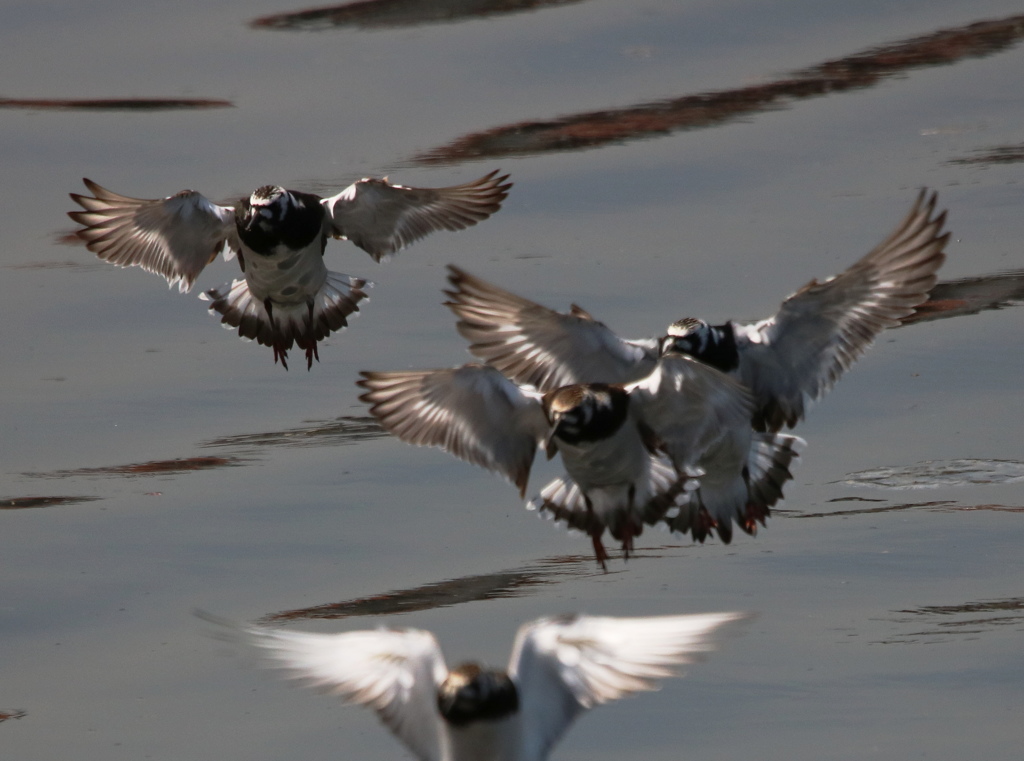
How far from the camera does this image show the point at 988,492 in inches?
293

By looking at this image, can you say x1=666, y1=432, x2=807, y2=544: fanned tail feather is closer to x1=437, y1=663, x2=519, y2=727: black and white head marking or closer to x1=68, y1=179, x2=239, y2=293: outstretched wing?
x1=68, y1=179, x2=239, y2=293: outstretched wing

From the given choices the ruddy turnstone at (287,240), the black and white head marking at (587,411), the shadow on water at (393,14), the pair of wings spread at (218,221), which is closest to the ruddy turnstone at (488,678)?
the black and white head marking at (587,411)

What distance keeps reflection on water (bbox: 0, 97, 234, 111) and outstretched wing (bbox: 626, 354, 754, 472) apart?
695 centimetres

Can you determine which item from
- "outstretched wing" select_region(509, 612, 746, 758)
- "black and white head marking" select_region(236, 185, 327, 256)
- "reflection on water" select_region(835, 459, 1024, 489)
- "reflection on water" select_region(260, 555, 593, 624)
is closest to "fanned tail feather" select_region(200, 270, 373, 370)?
"black and white head marking" select_region(236, 185, 327, 256)

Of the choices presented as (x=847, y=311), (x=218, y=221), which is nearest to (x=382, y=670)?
(x=847, y=311)

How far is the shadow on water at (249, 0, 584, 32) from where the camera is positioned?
1337cm

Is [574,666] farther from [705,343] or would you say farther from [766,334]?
[766,334]

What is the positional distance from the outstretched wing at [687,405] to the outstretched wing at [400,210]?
1.83 m

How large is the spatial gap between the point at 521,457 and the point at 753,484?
117 centimetres

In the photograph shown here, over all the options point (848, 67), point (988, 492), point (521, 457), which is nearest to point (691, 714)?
point (521, 457)

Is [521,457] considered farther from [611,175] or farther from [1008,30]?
[1008,30]

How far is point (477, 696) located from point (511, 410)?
168cm

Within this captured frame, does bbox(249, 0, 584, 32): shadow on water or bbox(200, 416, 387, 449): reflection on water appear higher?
bbox(249, 0, 584, 32): shadow on water

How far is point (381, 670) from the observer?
15.1 ft
